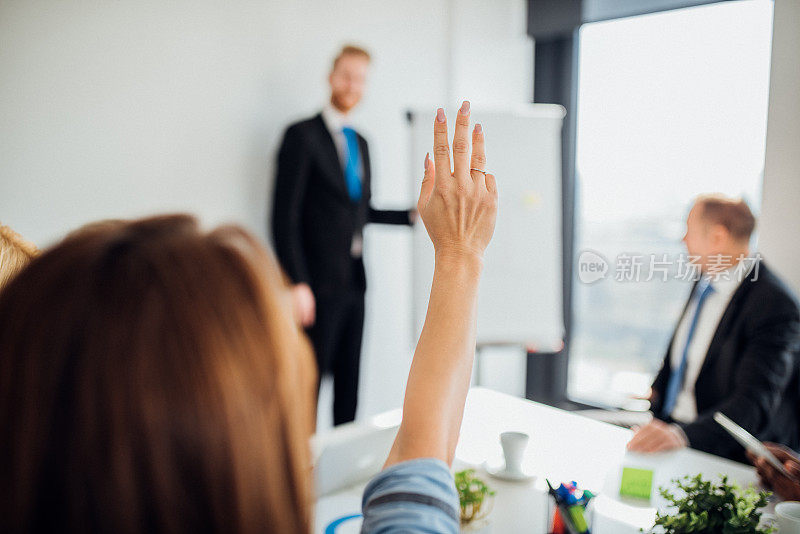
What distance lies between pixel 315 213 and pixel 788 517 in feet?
6.30

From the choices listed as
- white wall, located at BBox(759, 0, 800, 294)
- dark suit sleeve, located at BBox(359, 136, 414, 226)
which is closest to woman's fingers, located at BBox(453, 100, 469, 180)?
dark suit sleeve, located at BBox(359, 136, 414, 226)

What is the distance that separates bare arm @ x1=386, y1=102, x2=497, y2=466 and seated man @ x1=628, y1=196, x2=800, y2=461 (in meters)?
0.98

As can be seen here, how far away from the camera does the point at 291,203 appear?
239cm

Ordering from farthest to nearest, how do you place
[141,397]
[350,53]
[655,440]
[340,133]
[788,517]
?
[340,133], [350,53], [655,440], [788,517], [141,397]

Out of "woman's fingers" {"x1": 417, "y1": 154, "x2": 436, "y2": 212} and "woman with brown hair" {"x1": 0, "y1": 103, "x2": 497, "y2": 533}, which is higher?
"woman's fingers" {"x1": 417, "y1": 154, "x2": 436, "y2": 212}

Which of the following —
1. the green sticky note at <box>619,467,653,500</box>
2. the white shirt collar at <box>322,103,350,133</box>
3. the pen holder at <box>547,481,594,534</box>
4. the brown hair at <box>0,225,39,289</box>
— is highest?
the white shirt collar at <box>322,103,350,133</box>

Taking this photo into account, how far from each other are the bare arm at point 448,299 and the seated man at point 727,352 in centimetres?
98

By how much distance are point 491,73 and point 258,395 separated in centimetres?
330

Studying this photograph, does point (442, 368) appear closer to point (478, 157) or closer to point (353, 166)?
point (478, 157)

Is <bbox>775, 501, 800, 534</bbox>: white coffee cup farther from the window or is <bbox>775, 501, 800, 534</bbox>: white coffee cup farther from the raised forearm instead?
the window

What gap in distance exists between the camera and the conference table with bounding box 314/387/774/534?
1.10 meters

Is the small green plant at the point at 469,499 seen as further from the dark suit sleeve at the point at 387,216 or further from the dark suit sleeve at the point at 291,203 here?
the dark suit sleeve at the point at 387,216

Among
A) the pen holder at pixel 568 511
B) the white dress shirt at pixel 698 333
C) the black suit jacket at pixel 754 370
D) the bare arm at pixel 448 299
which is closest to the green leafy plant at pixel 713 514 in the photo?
the pen holder at pixel 568 511

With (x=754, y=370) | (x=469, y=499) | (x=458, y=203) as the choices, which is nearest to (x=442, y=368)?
(x=458, y=203)
